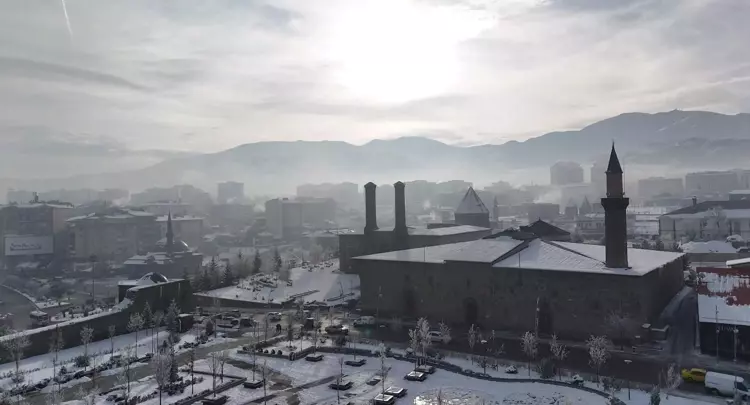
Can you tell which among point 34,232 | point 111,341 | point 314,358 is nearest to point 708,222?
point 314,358

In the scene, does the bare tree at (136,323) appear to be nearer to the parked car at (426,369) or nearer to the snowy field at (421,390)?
the snowy field at (421,390)

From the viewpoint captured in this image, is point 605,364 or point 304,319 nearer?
point 605,364

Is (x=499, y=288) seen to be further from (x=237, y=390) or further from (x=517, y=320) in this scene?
(x=237, y=390)

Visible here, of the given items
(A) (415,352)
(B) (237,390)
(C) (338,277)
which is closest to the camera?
(B) (237,390)

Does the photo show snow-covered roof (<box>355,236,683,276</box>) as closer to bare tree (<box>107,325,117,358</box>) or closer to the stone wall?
the stone wall

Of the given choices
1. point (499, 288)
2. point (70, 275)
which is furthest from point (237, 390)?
point (70, 275)

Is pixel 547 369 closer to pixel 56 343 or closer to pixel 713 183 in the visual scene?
pixel 56 343

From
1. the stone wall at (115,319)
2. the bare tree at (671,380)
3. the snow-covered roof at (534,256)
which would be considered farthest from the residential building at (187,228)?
the bare tree at (671,380)
